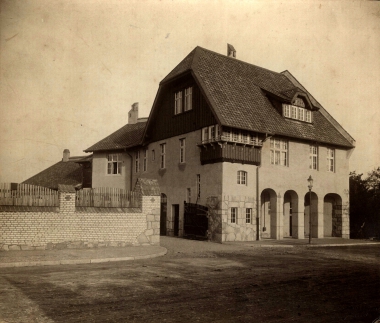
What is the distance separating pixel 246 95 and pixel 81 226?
14374 mm

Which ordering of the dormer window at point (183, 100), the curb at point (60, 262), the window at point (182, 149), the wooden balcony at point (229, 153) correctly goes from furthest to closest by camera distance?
the window at point (182, 149) < the dormer window at point (183, 100) < the wooden balcony at point (229, 153) < the curb at point (60, 262)

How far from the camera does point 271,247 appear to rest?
2112 cm

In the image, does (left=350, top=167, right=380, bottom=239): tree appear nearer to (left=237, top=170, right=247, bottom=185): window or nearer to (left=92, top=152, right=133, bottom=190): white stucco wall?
(left=237, top=170, right=247, bottom=185): window

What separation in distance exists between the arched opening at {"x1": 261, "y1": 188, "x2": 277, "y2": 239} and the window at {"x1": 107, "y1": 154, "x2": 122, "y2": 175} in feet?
42.9

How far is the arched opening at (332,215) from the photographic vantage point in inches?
1187

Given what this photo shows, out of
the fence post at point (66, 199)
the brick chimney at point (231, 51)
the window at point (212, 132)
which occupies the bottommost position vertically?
the fence post at point (66, 199)

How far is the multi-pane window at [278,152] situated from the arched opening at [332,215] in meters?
6.16

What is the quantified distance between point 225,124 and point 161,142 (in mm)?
7985

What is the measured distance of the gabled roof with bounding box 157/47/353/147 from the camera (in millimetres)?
24016

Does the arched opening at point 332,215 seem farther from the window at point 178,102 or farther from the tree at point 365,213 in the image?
the window at point 178,102

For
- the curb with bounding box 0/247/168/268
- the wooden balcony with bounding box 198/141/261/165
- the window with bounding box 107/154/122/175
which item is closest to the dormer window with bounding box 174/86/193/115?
the wooden balcony with bounding box 198/141/261/165

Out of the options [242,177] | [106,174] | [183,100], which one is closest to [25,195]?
[242,177]

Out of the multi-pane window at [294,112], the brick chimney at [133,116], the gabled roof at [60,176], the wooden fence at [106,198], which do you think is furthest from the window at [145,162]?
the wooden fence at [106,198]

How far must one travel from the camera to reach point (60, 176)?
44.6 meters
